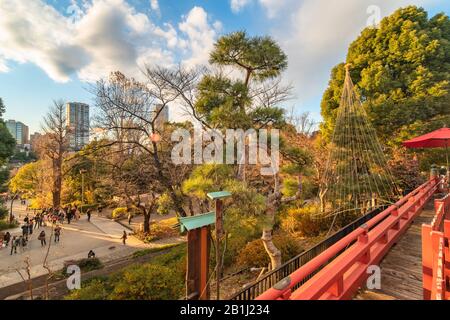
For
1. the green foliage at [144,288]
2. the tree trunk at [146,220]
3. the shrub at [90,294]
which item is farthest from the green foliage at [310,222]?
the tree trunk at [146,220]

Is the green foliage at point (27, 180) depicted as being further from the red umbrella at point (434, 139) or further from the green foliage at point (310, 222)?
the red umbrella at point (434, 139)

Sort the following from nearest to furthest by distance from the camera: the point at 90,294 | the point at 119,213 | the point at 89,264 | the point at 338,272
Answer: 1. the point at 338,272
2. the point at 90,294
3. the point at 89,264
4. the point at 119,213

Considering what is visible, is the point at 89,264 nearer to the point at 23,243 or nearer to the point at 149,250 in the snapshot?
the point at 149,250

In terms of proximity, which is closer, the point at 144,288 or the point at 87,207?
the point at 144,288

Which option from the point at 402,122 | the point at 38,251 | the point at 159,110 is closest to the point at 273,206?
the point at 402,122

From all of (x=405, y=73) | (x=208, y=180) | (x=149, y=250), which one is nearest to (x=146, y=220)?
(x=149, y=250)

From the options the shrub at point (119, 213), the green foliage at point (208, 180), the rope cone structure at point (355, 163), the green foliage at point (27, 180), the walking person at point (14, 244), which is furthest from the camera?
the green foliage at point (27, 180)

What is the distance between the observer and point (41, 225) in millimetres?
19453

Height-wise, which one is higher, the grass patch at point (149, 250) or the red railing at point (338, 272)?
the red railing at point (338, 272)

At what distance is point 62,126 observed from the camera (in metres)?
22.7

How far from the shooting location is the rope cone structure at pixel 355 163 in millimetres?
8336

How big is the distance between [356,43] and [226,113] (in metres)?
9.86

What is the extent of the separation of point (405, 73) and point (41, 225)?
27237mm

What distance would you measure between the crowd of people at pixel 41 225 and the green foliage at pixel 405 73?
735 inches
